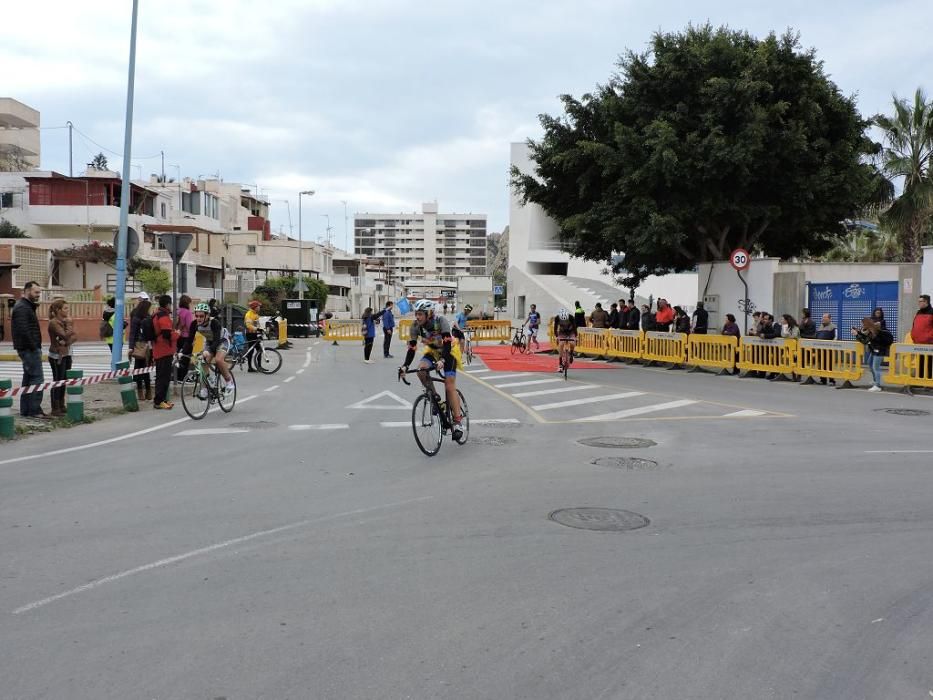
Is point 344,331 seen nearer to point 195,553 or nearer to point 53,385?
point 53,385

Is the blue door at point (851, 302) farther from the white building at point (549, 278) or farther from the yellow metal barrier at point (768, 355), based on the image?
the white building at point (549, 278)

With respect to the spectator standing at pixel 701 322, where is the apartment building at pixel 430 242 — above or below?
above

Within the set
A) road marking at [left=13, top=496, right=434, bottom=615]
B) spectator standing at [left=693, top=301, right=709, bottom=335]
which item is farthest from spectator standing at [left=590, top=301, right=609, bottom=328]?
road marking at [left=13, top=496, right=434, bottom=615]

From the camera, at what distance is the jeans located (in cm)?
1213

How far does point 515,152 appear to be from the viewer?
7681 centimetres

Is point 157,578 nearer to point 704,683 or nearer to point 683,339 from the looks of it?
point 704,683

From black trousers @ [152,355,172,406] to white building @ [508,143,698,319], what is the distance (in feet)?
155

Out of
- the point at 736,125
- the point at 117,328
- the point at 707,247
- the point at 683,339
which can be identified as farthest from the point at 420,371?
the point at 707,247

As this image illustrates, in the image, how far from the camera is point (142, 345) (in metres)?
15.8

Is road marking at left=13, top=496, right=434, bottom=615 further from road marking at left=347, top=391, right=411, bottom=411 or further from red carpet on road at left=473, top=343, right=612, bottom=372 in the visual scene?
red carpet on road at left=473, top=343, right=612, bottom=372

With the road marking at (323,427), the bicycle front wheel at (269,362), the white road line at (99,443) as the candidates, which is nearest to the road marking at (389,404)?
the road marking at (323,427)

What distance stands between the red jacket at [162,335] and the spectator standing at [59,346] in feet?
4.29

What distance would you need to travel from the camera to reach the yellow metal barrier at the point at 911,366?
17062mm

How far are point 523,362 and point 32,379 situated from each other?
1679 cm
